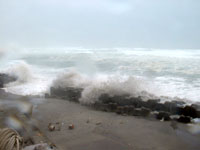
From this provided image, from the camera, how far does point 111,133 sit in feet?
16.7

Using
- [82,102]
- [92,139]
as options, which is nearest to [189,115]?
[92,139]

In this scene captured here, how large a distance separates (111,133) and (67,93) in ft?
13.2

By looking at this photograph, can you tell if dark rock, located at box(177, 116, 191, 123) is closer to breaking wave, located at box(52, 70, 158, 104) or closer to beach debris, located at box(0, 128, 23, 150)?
breaking wave, located at box(52, 70, 158, 104)

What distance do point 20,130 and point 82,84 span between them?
208 inches

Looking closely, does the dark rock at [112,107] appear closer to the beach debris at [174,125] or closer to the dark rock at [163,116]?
the dark rock at [163,116]

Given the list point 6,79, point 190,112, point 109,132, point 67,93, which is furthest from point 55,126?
point 6,79

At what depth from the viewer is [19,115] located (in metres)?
5.69

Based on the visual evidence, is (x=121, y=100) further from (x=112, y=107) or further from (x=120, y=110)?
(x=120, y=110)

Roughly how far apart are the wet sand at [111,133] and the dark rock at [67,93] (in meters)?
1.43

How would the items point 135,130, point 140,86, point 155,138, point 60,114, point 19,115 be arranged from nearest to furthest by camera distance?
1. point 155,138
2. point 135,130
3. point 19,115
4. point 60,114
5. point 140,86

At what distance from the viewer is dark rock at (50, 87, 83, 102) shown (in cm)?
834

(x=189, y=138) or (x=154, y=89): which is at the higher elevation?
(x=154, y=89)

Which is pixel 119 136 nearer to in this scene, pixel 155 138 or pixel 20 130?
pixel 155 138

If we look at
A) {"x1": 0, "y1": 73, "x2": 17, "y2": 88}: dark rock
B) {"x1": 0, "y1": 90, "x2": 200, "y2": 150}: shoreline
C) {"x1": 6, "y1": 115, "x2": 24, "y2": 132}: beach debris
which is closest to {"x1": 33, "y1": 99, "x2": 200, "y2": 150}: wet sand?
{"x1": 0, "y1": 90, "x2": 200, "y2": 150}: shoreline
